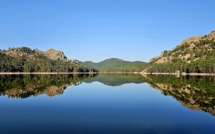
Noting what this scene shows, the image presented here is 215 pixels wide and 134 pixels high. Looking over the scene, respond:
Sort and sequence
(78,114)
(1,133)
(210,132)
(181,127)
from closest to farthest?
(1,133)
(210,132)
(181,127)
(78,114)

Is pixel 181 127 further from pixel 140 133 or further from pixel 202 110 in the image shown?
pixel 202 110

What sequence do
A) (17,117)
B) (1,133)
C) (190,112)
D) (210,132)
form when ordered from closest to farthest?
1. (1,133)
2. (210,132)
3. (17,117)
4. (190,112)

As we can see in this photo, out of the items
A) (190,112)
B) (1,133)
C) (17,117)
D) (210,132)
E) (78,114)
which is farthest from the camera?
(190,112)

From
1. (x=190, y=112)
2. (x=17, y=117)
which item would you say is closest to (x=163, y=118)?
(x=190, y=112)

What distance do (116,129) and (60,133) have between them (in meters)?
6.89

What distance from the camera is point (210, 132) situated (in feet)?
106

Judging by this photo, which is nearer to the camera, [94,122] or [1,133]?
[1,133]

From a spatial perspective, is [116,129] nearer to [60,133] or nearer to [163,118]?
[60,133]

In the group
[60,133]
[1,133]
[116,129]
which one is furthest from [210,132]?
[1,133]

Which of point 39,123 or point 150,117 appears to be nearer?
point 39,123

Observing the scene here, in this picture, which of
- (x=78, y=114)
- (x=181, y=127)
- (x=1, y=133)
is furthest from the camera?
(x=78, y=114)

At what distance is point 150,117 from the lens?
1639 inches

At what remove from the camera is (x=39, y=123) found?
35750mm

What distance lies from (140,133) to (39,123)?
1394cm
